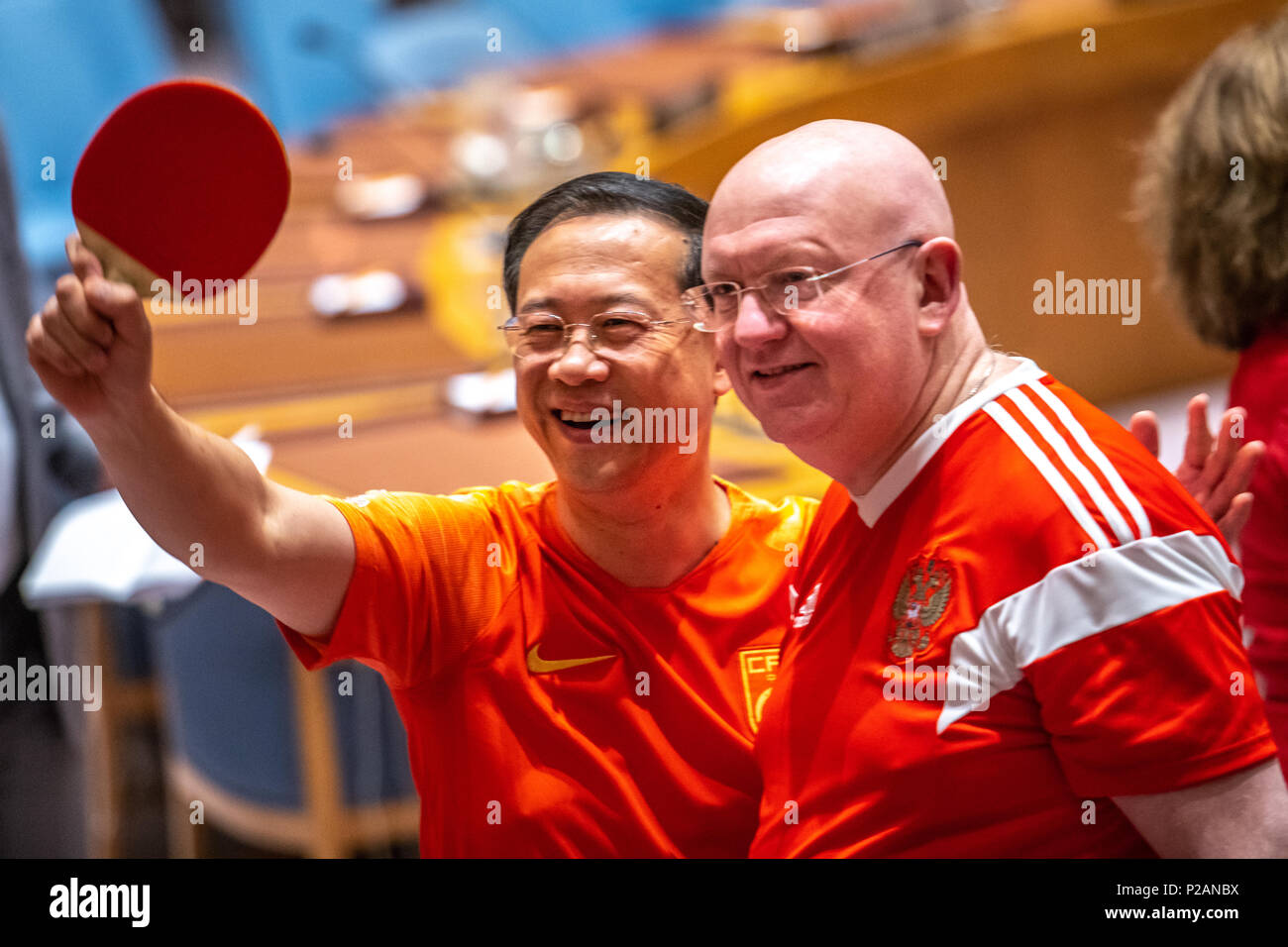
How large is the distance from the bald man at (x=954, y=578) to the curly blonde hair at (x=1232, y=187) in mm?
575

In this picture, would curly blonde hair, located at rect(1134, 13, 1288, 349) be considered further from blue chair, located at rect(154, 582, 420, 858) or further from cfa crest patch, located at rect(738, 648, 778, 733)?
blue chair, located at rect(154, 582, 420, 858)

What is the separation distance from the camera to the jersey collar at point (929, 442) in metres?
1.25

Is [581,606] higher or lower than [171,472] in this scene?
lower

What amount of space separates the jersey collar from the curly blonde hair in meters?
0.58

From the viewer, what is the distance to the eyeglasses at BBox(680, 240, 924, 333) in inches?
47.9

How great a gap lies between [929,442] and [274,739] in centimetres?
184

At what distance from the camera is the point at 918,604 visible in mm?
1231

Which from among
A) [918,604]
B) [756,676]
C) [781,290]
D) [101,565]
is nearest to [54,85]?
[101,565]

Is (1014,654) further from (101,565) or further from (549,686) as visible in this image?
(101,565)

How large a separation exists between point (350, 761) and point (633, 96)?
11.6 ft

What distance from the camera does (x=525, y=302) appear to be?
58.0 inches

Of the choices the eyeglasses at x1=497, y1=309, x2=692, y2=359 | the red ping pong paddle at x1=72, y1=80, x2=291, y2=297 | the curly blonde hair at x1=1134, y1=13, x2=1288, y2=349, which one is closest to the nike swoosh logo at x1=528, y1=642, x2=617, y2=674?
the eyeglasses at x1=497, y1=309, x2=692, y2=359
